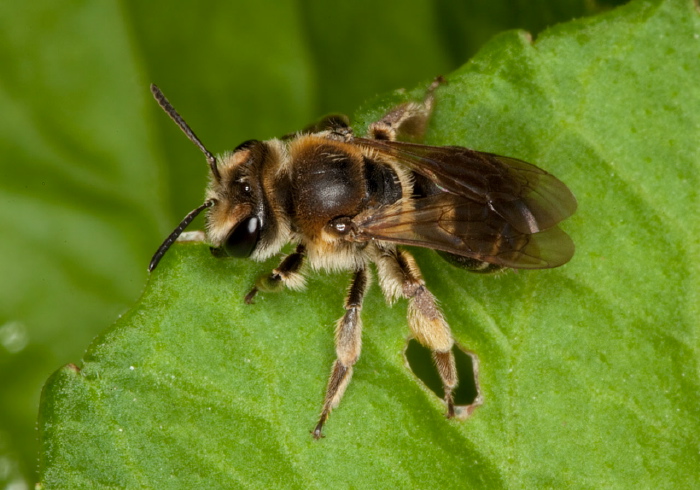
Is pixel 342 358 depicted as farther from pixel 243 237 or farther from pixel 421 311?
pixel 243 237

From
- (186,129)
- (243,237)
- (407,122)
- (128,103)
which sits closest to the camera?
(243,237)

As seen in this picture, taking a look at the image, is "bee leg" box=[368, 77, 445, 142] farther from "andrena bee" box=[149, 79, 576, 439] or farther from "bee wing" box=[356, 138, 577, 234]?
"bee wing" box=[356, 138, 577, 234]

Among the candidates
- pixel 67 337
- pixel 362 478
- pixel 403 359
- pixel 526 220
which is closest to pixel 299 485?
pixel 362 478

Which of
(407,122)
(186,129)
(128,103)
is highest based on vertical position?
(186,129)

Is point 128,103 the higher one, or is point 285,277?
point 128,103

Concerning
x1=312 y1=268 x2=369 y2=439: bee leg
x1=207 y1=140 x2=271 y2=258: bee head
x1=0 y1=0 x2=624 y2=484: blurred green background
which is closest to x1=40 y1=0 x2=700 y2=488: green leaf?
x1=312 y1=268 x2=369 y2=439: bee leg

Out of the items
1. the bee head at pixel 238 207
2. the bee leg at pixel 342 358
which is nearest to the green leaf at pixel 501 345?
the bee leg at pixel 342 358

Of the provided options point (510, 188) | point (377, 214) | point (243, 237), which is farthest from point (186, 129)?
point (510, 188)

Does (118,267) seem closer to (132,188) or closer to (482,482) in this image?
(132,188)
